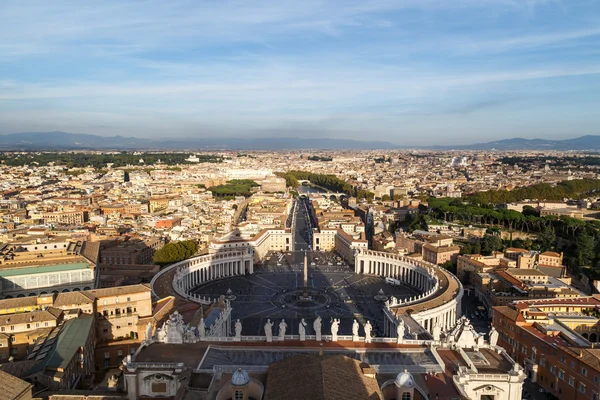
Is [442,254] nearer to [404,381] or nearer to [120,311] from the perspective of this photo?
[120,311]

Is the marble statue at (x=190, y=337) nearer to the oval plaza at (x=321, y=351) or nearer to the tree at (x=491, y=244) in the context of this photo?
the oval plaza at (x=321, y=351)

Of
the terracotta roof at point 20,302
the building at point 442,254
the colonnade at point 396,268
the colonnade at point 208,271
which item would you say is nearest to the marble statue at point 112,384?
the terracotta roof at point 20,302

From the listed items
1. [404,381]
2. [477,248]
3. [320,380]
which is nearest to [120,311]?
[320,380]

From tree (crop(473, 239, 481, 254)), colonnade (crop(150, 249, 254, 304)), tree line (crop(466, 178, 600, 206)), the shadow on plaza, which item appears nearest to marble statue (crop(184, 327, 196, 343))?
the shadow on plaza

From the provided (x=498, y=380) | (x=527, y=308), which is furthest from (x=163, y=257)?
(x=498, y=380)

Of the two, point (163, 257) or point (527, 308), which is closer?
point (527, 308)

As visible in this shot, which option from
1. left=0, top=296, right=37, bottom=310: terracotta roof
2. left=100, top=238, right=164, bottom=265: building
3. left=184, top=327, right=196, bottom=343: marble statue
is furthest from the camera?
left=100, top=238, right=164, bottom=265: building

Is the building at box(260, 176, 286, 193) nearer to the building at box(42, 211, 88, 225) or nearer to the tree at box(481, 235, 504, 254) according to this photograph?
the building at box(42, 211, 88, 225)

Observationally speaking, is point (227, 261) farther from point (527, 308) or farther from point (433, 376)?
point (433, 376)
